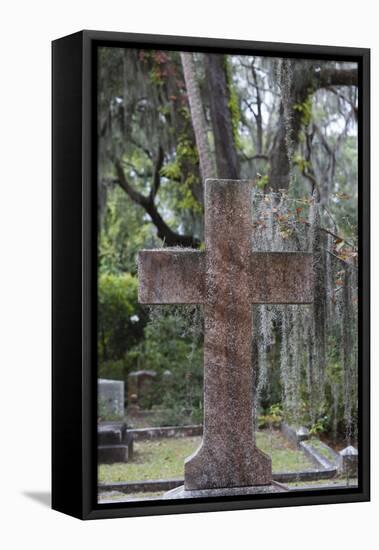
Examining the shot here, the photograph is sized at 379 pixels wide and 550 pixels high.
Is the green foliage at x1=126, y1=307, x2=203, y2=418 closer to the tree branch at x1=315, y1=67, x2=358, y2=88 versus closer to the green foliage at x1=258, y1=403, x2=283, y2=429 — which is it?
the green foliage at x1=258, y1=403, x2=283, y2=429

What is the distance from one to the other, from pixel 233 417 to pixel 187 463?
13.7 inches

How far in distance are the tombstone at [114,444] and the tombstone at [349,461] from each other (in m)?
1.59

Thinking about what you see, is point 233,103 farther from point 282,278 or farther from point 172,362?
point 282,278

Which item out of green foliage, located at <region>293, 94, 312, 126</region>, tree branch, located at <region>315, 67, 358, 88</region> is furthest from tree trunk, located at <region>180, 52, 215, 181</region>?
tree branch, located at <region>315, 67, 358, 88</region>

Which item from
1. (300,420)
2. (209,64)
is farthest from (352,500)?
(209,64)

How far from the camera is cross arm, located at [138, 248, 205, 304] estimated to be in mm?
6469

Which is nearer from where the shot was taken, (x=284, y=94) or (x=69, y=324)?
(x=69, y=324)

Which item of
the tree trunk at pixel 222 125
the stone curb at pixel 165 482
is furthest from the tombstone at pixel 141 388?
the stone curb at pixel 165 482

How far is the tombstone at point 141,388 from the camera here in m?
10.8

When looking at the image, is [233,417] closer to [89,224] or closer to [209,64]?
[89,224]

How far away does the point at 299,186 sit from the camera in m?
10.2

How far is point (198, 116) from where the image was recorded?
946 cm

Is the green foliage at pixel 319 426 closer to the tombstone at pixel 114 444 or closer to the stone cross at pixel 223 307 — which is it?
the tombstone at pixel 114 444

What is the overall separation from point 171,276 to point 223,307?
1.08 ft
